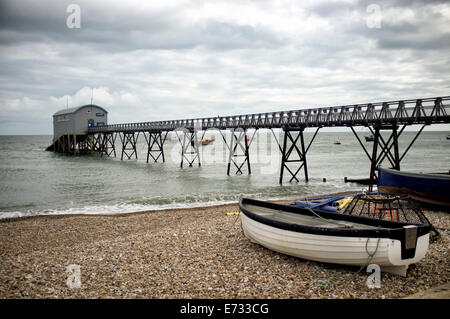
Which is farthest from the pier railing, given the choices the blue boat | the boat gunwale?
the boat gunwale

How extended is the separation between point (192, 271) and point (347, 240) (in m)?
2.98

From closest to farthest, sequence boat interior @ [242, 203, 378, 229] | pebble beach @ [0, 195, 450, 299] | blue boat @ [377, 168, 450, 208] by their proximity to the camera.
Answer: pebble beach @ [0, 195, 450, 299] < boat interior @ [242, 203, 378, 229] < blue boat @ [377, 168, 450, 208]

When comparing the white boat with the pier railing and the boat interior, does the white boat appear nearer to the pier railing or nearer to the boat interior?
the boat interior

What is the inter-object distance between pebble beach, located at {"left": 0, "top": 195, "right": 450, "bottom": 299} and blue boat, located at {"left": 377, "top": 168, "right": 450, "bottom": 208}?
1.63 meters

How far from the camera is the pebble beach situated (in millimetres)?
5418

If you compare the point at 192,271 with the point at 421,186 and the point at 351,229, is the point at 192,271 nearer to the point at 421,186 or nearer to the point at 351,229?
the point at 351,229

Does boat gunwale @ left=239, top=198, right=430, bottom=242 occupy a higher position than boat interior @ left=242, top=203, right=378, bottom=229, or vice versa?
boat gunwale @ left=239, top=198, right=430, bottom=242

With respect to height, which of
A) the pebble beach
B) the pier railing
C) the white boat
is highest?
the pier railing

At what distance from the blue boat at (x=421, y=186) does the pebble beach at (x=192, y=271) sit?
1.63 m

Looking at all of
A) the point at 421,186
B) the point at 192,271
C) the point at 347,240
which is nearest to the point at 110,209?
the point at 192,271

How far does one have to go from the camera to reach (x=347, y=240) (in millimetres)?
5719

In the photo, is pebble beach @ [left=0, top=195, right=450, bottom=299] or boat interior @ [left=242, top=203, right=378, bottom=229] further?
boat interior @ [left=242, top=203, right=378, bottom=229]

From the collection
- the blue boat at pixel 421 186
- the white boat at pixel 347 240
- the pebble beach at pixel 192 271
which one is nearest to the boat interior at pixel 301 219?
the white boat at pixel 347 240

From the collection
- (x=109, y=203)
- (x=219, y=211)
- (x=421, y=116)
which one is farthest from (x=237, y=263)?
(x=421, y=116)
